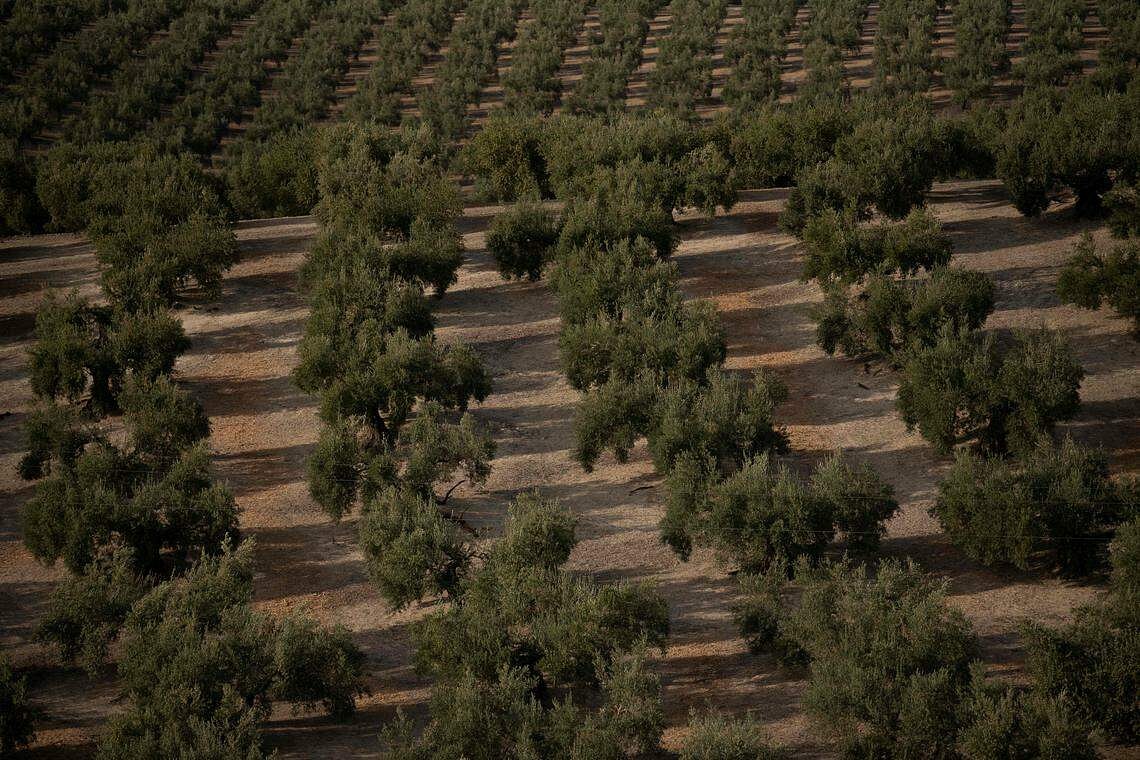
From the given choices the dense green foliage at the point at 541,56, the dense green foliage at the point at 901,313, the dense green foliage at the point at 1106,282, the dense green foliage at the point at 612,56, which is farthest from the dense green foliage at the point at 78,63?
the dense green foliage at the point at 1106,282

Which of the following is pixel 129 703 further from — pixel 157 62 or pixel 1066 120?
pixel 157 62

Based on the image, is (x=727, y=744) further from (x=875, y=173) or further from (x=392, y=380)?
(x=875, y=173)

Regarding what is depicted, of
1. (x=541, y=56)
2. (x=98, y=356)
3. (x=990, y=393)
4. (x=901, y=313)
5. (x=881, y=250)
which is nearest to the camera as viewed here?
(x=990, y=393)

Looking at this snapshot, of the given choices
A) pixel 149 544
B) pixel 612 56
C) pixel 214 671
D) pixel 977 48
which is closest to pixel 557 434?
pixel 149 544

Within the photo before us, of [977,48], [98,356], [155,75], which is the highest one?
[155,75]

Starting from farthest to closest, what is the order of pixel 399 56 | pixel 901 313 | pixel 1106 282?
pixel 399 56, pixel 1106 282, pixel 901 313

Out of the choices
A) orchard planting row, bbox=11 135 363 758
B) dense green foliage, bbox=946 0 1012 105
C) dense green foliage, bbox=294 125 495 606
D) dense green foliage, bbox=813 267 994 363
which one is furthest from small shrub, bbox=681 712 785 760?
dense green foliage, bbox=946 0 1012 105

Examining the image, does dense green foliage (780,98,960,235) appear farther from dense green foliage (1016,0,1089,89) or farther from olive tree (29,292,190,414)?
olive tree (29,292,190,414)
